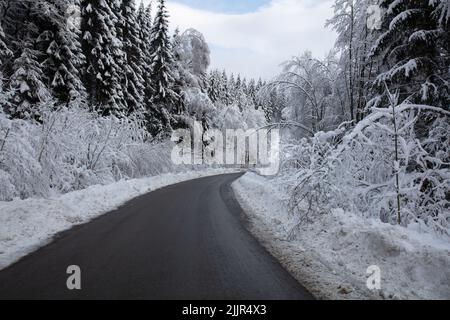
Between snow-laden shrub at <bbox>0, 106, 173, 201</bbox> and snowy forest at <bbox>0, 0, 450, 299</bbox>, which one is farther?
snow-laden shrub at <bbox>0, 106, 173, 201</bbox>

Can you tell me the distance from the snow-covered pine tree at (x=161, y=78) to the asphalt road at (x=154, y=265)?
2139 centimetres

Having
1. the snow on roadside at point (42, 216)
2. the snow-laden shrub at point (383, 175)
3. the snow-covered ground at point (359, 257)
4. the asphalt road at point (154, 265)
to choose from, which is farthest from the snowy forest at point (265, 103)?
the asphalt road at point (154, 265)

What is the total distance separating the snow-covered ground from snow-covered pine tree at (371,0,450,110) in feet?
15.7

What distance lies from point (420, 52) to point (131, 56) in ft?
76.7

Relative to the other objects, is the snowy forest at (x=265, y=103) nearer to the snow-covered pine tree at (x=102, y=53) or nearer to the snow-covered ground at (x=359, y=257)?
the snow-covered pine tree at (x=102, y=53)

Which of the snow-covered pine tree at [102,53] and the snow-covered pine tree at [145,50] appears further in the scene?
the snow-covered pine tree at [145,50]

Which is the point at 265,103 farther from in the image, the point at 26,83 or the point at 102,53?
the point at 26,83

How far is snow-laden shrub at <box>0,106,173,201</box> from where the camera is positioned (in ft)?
34.4

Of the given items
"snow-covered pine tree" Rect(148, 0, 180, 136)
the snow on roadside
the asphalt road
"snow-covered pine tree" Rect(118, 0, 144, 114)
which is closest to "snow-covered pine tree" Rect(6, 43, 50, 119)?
the snow on roadside

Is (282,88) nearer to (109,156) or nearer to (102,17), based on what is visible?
(109,156)

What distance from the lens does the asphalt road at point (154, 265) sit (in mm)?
4676

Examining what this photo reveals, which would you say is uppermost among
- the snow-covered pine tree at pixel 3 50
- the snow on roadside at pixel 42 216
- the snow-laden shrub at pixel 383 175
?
the snow-covered pine tree at pixel 3 50

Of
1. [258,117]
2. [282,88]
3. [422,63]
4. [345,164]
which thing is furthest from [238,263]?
[258,117]

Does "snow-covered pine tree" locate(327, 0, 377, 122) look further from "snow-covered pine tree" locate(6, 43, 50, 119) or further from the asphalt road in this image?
"snow-covered pine tree" locate(6, 43, 50, 119)
